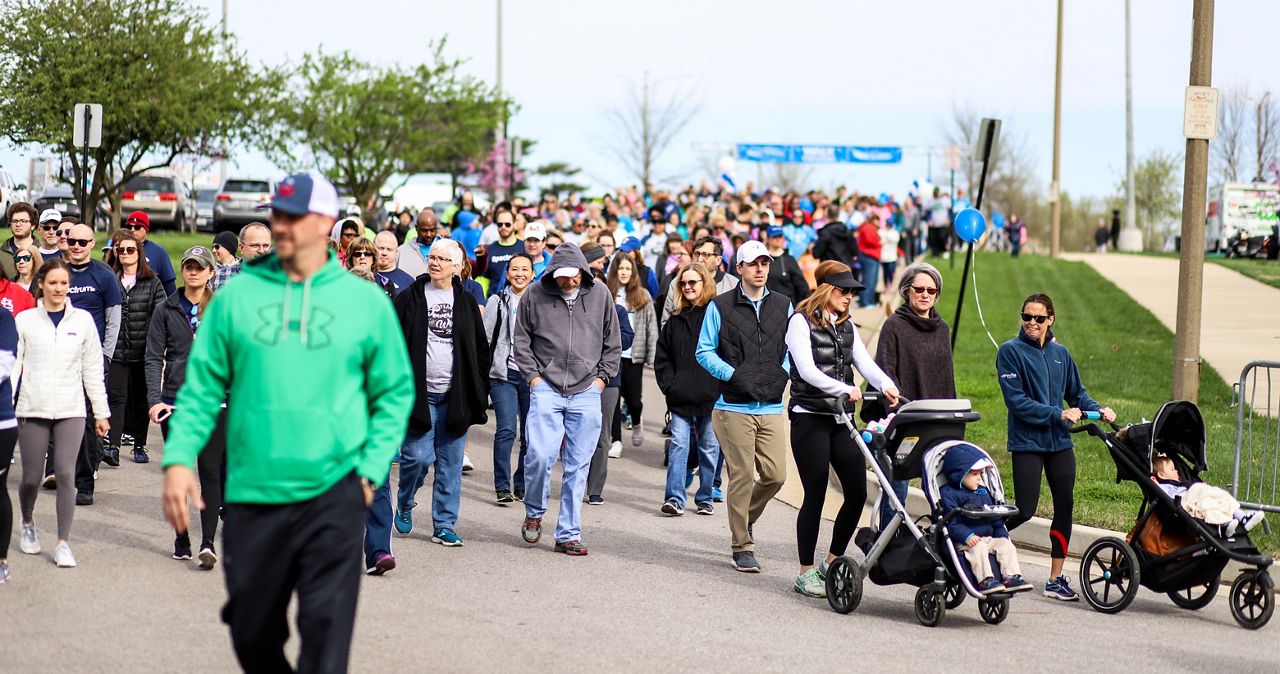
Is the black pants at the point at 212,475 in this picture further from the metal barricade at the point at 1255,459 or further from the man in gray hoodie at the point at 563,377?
the metal barricade at the point at 1255,459

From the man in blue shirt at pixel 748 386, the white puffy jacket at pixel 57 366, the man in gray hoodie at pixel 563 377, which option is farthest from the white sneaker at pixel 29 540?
the man in blue shirt at pixel 748 386

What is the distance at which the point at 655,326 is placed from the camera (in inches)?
536

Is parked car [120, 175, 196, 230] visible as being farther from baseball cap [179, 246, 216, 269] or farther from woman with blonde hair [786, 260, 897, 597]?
woman with blonde hair [786, 260, 897, 597]

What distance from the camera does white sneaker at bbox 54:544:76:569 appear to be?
28.9 feet

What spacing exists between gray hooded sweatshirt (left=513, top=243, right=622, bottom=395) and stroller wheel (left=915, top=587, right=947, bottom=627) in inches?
110

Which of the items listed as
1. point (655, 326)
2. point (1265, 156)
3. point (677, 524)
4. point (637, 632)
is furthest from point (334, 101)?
point (1265, 156)

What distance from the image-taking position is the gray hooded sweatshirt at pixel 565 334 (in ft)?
32.1

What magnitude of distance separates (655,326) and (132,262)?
4.39 meters

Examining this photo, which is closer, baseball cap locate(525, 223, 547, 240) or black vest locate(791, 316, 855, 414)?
black vest locate(791, 316, 855, 414)

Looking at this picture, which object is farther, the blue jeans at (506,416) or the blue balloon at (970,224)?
the blue balloon at (970,224)

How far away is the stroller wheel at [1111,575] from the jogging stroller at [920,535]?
88 cm

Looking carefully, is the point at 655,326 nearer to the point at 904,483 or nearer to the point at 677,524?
the point at 677,524

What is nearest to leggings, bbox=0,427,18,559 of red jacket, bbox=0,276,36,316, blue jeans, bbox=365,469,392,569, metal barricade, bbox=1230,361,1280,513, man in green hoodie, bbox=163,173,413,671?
red jacket, bbox=0,276,36,316

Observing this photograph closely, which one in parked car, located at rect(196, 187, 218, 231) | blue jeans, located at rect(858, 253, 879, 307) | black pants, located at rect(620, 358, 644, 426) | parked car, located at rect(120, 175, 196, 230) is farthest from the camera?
parked car, located at rect(196, 187, 218, 231)
